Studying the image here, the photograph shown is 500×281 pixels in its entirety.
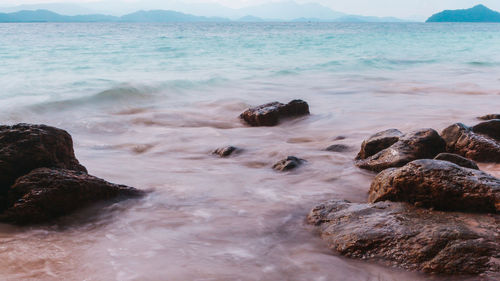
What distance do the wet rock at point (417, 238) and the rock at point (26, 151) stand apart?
2370 millimetres

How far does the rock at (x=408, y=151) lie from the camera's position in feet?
14.1

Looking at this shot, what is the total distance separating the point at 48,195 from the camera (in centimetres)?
344

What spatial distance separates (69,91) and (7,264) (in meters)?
9.24

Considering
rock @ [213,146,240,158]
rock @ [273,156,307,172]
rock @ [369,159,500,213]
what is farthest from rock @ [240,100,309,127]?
rock @ [369,159,500,213]

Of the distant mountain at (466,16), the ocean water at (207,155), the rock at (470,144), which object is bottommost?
the ocean water at (207,155)

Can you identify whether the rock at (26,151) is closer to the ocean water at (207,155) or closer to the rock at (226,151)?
the ocean water at (207,155)

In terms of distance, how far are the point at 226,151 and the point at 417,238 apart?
11.1 ft

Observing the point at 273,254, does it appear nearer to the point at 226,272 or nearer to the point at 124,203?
the point at 226,272

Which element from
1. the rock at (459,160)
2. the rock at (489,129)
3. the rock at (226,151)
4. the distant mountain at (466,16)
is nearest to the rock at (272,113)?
the rock at (226,151)

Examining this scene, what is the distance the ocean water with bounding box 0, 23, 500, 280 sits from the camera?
282 cm

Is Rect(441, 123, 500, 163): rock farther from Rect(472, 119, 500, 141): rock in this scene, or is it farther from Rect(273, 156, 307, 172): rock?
Rect(273, 156, 307, 172): rock

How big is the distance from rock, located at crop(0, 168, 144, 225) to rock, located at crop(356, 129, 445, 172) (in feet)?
8.92

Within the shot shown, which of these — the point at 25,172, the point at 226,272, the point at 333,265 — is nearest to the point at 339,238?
the point at 333,265

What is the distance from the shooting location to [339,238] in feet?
9.75
